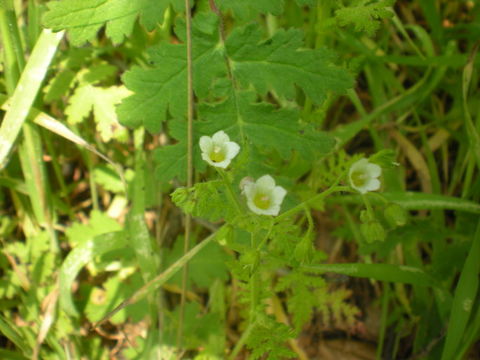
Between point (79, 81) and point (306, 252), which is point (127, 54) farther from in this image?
point (306, 252)

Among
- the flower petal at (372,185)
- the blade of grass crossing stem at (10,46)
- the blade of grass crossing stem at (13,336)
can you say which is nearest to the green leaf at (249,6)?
the flower petal at (372,185)

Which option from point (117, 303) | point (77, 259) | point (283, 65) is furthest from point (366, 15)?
point (117, 303)

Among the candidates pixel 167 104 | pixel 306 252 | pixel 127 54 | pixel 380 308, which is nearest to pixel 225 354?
pixel 380 308

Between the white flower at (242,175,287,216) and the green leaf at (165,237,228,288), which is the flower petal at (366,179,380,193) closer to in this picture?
the white flower at (242,175,287,216)

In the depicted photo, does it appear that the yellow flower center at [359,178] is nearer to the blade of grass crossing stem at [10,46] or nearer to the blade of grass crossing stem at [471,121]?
the blade of grass crossing stem at [471,121]

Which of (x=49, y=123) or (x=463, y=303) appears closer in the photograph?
(x=463, y=303)

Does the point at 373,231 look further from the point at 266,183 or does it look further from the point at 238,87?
the point at 238,87

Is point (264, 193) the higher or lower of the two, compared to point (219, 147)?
lower
